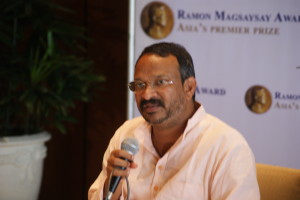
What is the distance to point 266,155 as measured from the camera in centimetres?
293

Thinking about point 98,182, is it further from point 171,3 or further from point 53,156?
point 53,156

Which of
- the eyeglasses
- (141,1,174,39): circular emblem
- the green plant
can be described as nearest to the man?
the eyeglasses

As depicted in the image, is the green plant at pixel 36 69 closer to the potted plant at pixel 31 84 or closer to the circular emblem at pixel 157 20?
the potted plant at pixel 31 84

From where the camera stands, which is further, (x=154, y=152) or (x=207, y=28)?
(x=207, y=28)

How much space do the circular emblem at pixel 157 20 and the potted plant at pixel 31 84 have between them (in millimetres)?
637

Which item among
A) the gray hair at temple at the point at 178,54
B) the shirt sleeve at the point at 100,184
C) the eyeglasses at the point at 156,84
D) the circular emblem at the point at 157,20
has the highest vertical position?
→ the circular emblem at the point at 157,20

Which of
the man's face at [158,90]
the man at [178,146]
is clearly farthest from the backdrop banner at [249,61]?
the man's face at [158,90]

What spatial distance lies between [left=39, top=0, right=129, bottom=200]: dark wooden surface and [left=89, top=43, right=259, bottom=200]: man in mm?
2079

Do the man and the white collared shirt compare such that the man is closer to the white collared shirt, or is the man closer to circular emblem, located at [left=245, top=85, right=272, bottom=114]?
the white collared shirt

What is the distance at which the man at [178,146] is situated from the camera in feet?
5.16

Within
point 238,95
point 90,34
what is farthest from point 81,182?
point 238,95

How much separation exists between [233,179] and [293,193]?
0.41 metres

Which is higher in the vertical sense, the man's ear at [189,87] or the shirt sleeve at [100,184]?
the man's ear at [189,87]

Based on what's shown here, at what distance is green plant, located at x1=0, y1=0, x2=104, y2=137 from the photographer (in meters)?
3.25
